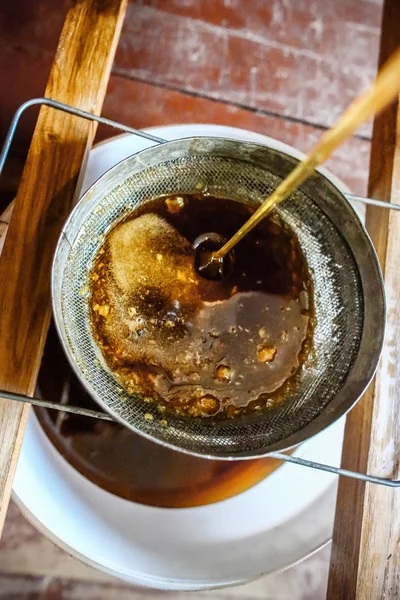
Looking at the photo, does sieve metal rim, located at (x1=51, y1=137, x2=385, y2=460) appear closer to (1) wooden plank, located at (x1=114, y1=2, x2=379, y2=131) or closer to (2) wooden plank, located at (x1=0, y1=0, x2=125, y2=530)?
(2) wooden plank, located at (x1=0, y1=0, x2=125, y2=530)

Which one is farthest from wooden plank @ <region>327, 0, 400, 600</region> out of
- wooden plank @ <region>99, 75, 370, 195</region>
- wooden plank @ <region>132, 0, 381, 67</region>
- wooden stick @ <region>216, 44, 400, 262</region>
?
wooden plank @ <region>132, 0, 381, 67</region>

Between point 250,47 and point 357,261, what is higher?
point 250,47

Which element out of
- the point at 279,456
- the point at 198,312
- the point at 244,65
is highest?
the point at 244,65

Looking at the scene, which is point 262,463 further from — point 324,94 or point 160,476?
point 324,94

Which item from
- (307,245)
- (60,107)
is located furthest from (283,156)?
(60,107)

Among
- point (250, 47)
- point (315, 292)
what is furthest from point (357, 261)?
point (250, 47)

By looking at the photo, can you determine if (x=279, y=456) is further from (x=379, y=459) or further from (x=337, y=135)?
(x=337, y=135)
